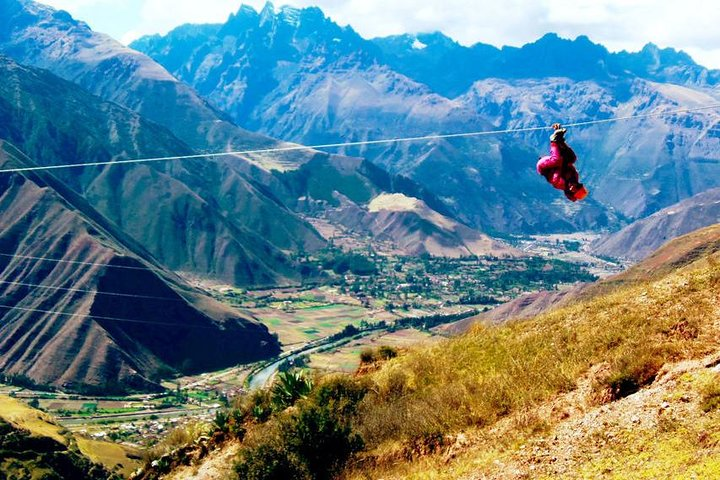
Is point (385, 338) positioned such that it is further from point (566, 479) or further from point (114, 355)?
point (566, 479)

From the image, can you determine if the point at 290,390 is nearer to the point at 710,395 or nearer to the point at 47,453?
the point at 710,395

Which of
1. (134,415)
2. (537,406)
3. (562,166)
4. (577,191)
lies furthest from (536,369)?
(134,415)

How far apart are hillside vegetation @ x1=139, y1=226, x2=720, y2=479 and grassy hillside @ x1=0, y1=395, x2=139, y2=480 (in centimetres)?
3751

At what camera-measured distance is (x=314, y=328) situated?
175m

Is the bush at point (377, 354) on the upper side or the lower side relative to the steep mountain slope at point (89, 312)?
upper

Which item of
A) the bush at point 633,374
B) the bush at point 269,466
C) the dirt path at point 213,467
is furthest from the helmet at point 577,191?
the dirt path at point 213,467

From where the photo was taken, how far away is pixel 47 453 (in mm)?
61531

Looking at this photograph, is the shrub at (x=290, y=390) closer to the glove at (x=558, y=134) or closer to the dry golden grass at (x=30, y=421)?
the glove at (x=558, y=134)

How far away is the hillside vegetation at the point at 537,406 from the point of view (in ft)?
42.8

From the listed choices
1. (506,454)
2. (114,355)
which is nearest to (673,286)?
(506,454)

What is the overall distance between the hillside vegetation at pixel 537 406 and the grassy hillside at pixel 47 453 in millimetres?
37506

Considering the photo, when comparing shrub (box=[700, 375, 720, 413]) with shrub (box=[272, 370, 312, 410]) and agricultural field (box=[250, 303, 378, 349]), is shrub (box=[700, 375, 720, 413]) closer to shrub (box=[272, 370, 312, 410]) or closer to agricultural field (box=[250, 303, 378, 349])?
shrub (box=[272, 370, 312, 410])

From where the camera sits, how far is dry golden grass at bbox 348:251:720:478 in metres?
15.4

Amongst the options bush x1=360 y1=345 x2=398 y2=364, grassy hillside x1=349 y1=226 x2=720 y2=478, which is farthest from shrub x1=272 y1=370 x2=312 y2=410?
bush x1=360 y1=345 x2=398 y2=364
